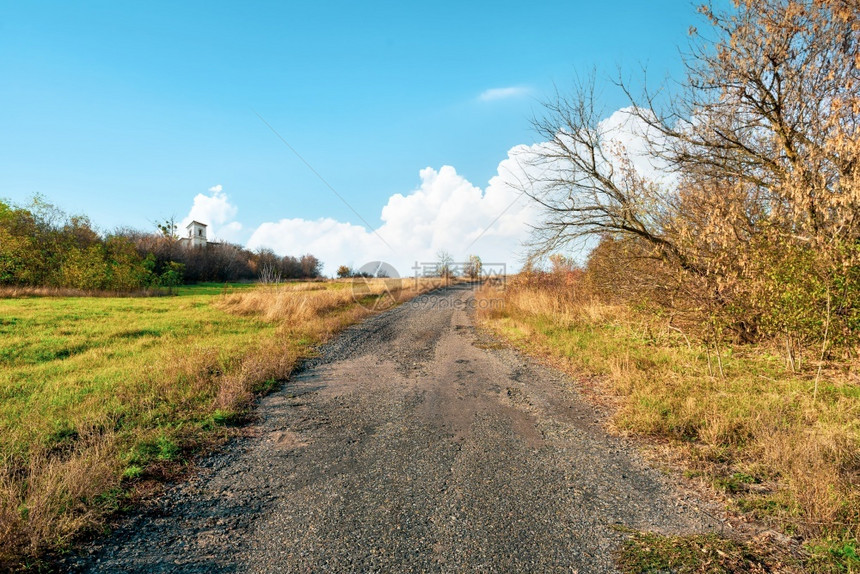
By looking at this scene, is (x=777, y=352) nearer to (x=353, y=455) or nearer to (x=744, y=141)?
(x=744, y=141)

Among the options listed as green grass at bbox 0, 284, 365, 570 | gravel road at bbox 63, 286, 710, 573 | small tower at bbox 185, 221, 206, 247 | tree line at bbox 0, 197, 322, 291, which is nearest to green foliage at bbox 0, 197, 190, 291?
tree line at bbox 0, 197, 322, 291

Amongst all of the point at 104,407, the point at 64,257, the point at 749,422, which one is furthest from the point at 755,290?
the point at 64,257

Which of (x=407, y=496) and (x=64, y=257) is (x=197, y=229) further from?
(x=407, y=496)

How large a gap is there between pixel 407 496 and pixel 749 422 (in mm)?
4140

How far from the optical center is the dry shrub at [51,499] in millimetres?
2586

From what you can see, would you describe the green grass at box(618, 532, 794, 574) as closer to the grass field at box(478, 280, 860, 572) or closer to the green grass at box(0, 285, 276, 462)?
the grass field at box(478, 280, 860, 572)

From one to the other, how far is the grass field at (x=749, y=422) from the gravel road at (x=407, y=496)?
537mm

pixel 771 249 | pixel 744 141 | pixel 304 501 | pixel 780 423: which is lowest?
pixel 304 501

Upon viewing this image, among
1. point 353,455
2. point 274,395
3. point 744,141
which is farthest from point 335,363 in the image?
point 744,141

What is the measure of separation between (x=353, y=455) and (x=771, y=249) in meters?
7.04

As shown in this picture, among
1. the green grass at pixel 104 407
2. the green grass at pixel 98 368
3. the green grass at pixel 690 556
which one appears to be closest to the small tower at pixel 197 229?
the green grass at pixel 98 368

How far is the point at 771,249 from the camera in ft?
20.0

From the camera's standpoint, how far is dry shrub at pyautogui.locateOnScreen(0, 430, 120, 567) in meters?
2.59

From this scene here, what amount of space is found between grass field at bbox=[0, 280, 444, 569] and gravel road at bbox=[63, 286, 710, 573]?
413 mm
